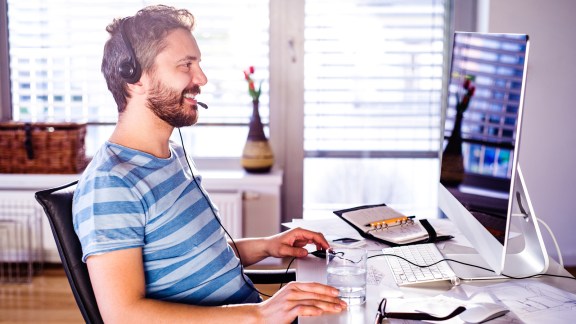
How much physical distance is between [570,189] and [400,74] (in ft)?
3.49

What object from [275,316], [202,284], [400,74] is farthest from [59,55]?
[275,316]

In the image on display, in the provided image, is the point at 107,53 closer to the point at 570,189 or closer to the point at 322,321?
the point at 322,321

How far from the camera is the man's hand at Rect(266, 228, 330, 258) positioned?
1701 millimetres

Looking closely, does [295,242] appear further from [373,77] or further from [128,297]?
[373,77]

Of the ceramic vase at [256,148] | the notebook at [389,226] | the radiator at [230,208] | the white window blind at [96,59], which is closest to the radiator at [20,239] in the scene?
the white window blind at [96,59]

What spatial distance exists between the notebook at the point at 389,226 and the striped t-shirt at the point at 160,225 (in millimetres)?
404

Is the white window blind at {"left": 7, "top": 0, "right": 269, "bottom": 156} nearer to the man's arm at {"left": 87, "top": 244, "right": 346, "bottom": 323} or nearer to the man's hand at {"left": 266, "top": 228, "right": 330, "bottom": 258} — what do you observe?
the man's hand at {"left": 266, "top": 228, "right": 330, "bottom": 258}

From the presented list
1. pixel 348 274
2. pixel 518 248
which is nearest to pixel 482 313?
pixel 348 274

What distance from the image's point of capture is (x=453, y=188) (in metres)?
1.65

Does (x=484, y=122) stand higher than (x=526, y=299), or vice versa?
(x=484, y=122)

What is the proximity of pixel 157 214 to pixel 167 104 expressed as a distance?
9.8 inches

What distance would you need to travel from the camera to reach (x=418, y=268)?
1.51 meters

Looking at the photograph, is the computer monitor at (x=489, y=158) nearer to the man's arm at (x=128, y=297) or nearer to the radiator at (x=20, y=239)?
the man's arm at (x=128, y=297)

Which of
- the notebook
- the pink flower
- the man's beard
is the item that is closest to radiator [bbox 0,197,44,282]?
the pink flower
